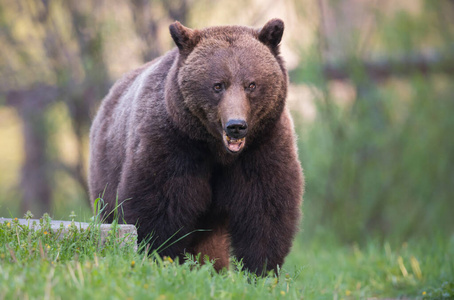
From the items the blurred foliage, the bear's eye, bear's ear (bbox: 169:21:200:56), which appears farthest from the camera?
the blurred foliage

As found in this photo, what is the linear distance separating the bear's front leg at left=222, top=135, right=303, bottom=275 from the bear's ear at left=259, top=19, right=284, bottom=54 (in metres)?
0.92

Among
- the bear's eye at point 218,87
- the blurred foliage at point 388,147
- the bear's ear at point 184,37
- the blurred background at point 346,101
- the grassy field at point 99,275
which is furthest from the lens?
the blurred foliage at point 388,147

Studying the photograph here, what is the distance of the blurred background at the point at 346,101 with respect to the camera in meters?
11.0

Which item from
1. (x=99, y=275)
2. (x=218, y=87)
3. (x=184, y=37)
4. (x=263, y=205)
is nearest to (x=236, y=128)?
(x=218, y=87)

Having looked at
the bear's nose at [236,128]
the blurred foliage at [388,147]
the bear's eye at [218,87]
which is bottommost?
the blurred foliage at [388,147]

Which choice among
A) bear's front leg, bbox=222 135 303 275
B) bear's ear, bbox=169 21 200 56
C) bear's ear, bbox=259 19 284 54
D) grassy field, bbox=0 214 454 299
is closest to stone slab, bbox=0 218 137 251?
grassy field, bbox=0 214 454 299

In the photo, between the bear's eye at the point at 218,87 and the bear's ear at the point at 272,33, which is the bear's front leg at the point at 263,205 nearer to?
the bear's eye at the point at 218,87

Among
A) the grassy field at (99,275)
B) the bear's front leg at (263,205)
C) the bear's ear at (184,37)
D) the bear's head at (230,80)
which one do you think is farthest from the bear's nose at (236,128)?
the grassy field at (99,275)

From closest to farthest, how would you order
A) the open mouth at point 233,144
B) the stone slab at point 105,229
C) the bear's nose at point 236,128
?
the stone slab at point 105,229 < the bear's nose at point 236,128 < the open mouth at point 233,144

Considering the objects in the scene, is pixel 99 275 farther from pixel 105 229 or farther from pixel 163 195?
pixel 163 195

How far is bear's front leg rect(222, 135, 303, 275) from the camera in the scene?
5.11 m

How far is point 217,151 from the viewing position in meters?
5.09

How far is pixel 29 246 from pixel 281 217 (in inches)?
84.2

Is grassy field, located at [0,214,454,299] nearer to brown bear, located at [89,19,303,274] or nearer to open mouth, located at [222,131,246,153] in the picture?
brown bear, located at [89,19,303,274]
